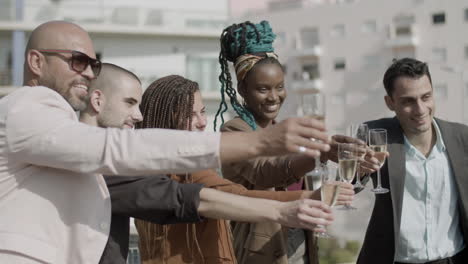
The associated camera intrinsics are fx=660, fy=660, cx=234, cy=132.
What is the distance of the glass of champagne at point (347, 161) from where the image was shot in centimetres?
285

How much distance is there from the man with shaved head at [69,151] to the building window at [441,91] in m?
40.5

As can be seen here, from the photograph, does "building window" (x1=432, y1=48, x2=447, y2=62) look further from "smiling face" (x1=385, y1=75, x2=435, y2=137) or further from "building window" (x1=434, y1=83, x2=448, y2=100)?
"smiling face" (x1=385, y1=75, x2=435, y2=137)

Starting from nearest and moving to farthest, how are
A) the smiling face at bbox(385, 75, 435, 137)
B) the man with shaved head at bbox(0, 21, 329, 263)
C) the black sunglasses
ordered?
the man with shaved head at bbox(0, 21, 329, 263), the black sunglasses, the smiling face at bbox(385, 75, 435, 137)

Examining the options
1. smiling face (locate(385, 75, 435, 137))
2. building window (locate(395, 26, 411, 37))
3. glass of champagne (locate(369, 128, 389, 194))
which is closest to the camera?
glass of champagne (locate(369, 128, 389, 194))

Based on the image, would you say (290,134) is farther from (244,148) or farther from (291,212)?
(291,212)

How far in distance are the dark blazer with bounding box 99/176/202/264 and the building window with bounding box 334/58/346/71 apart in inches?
1736

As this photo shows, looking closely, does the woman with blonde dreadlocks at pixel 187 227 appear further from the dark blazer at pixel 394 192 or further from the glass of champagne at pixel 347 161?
the dark blazer at pixel 394 192

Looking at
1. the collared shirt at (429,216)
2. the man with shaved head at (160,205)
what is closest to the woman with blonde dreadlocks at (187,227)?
the man with shaved head at (160,205)

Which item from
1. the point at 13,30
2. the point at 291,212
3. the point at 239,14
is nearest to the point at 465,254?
the point at 291,212

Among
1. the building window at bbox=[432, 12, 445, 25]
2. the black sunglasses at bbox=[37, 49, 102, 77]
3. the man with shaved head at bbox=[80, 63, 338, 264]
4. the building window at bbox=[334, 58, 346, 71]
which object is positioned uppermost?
the building window at bbox=[432, 12, 445, 25]

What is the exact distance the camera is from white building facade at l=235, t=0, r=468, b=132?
40938mm

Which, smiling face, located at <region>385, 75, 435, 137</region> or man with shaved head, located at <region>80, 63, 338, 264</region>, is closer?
man with shaved head, located at <region>80, 63, 338, 264</region>

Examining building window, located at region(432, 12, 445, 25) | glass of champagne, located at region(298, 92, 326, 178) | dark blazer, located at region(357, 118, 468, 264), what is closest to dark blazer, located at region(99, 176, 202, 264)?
glass of champagne, located at region(298, 92, 326, 178)

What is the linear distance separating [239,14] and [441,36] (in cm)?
1481
